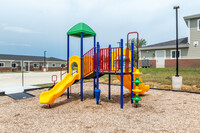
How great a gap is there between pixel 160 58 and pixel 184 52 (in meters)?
3.53

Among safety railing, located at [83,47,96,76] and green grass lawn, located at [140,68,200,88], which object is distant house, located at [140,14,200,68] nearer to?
green grass lawn, located at [140,68,200,88]

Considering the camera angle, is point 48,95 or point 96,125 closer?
point 96,125

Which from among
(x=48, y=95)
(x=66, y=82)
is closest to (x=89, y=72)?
(x=66, y=82)

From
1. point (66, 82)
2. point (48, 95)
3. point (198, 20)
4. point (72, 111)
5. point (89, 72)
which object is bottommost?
point (72, 111)

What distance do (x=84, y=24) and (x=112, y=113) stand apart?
4.54 metres

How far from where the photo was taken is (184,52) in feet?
69.9

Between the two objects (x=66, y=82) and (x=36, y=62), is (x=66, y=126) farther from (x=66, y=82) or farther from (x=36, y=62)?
(x=36, y=62)

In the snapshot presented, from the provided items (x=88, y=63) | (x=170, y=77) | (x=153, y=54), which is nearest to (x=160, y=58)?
(x=153, y=54)

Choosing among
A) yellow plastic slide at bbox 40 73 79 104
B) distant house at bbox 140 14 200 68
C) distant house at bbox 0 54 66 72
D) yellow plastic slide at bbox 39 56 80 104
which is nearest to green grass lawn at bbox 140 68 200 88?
distant house at bbox 140 14 200 68

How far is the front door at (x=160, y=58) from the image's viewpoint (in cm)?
2335

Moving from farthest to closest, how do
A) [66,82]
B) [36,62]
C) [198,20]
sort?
[36,62], [198,20], [66,82]

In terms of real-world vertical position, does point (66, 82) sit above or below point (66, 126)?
above

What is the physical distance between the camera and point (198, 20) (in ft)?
63.7

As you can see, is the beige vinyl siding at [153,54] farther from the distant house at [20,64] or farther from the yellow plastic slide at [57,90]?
the distant house at [20,64]
